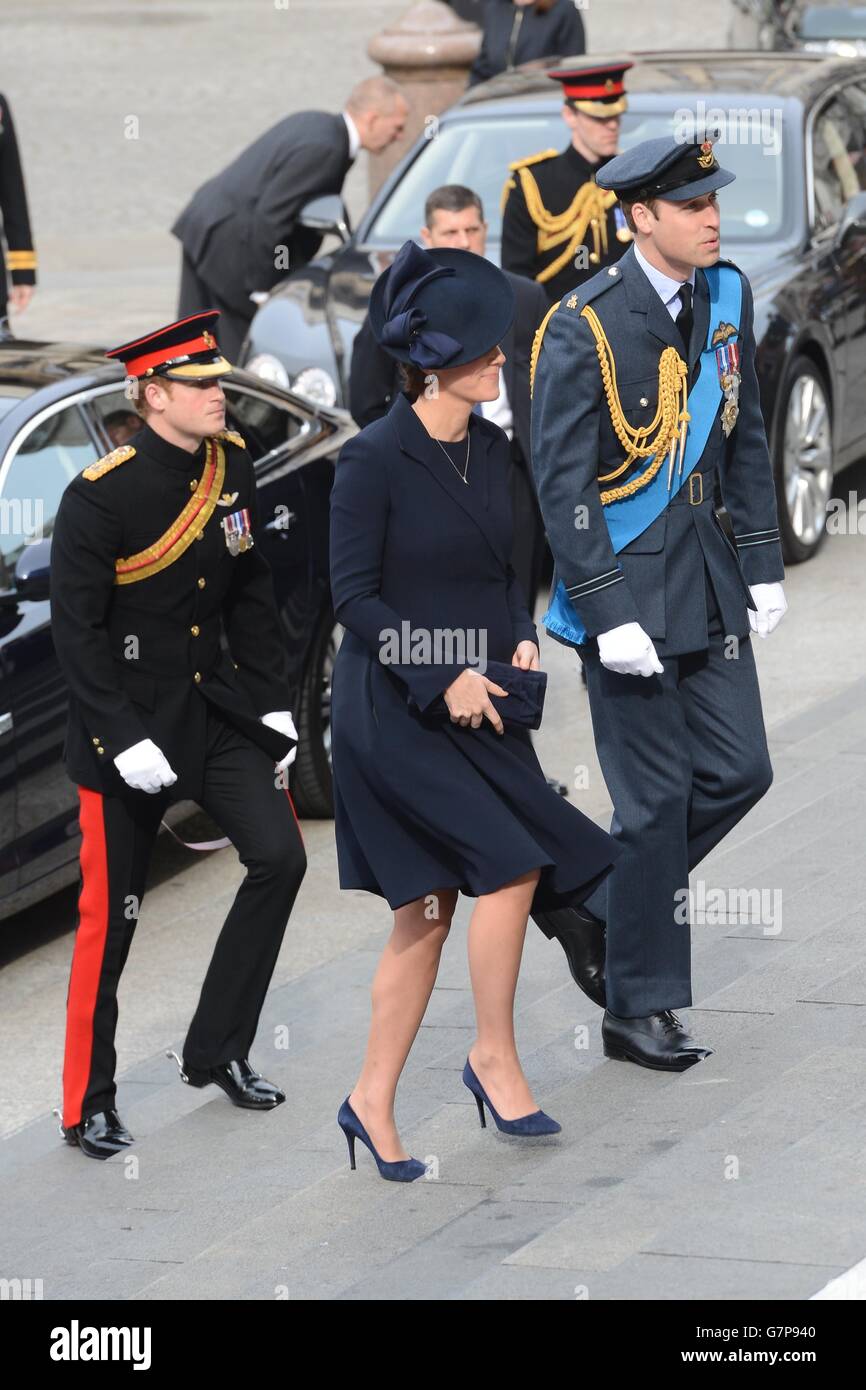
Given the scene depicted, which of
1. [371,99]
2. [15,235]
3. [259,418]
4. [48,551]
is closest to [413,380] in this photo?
[48,551]

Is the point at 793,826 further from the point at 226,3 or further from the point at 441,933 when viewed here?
the point at 226,3

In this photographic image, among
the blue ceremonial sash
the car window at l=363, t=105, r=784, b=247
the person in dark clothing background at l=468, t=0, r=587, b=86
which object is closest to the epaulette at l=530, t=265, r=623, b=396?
the blue ceremonial sash

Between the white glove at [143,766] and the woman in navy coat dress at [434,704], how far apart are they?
539 millimetres

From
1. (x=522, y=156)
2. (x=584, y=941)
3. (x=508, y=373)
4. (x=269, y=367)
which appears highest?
(x=522, y=156)

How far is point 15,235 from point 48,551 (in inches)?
183

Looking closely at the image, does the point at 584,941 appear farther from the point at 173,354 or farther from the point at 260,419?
the point at 260,419

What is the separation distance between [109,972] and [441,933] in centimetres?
99

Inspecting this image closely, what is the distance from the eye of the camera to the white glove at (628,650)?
4.74 m

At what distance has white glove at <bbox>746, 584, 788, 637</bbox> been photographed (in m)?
5.07

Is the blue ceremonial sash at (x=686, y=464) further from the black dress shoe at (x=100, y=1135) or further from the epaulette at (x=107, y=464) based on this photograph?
the black dress shoe at (x=100, y=1135)

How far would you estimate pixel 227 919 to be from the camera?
5359mm

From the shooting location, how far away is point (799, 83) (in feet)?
34.2

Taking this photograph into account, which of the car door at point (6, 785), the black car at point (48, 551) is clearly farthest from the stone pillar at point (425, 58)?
the car door at point (6, 785)

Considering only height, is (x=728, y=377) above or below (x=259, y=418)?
above
